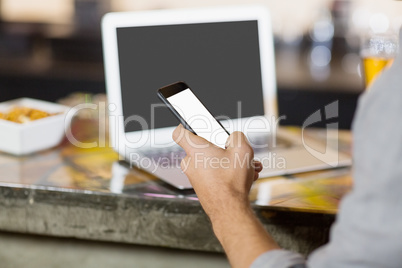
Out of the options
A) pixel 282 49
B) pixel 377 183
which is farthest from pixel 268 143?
pixel 282 49

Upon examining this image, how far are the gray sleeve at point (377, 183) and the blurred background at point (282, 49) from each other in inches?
80.9

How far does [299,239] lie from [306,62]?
2.02 meters

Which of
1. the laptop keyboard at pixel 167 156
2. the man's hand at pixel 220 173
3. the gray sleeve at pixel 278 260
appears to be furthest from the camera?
the laptop keyboard at pixel 167 156

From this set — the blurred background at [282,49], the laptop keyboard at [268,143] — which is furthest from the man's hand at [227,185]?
the blurred background at [282,49]

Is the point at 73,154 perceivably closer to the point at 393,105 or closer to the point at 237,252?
the point at 237,252

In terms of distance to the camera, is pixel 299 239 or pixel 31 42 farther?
pixel 31 42

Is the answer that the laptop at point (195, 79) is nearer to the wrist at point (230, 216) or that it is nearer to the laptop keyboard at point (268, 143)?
the laptop keyboard at point (268, 143)

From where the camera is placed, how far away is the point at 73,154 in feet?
3.95

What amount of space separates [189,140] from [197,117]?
0.10 m

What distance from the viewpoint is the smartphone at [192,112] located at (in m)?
0.92

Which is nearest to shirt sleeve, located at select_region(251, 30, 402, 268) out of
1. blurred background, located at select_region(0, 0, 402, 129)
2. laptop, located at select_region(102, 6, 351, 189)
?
laptop, located at select_region(102, 6, 351, 189)

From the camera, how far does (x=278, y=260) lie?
699 mm

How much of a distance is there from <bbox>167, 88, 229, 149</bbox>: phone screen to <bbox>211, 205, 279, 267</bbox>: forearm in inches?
6.7

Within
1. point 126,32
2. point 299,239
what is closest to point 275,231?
point 299,239
